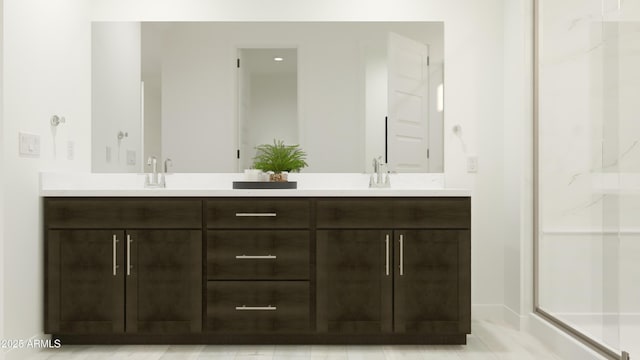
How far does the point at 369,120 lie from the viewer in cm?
322

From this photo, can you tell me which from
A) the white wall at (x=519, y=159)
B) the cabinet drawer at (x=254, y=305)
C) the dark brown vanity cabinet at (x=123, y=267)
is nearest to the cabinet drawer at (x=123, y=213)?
the dark brown vanity cabinet at (x=123, y=267)

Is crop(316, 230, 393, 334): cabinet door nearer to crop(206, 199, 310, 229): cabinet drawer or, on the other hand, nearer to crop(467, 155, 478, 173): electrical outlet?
crop(206, 199, 310, 229): cabinet drawer

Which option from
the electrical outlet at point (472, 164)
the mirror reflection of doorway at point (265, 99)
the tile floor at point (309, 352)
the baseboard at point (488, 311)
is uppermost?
the mirror reflection of doorway at point (265, 99)

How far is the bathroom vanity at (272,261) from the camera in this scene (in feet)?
8.59

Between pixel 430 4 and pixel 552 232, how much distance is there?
5.07 feet

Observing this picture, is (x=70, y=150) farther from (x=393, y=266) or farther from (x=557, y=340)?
(x=557, y=340)

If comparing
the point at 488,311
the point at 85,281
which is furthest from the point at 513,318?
the point at 85,281

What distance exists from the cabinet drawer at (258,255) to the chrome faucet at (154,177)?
0.67 m

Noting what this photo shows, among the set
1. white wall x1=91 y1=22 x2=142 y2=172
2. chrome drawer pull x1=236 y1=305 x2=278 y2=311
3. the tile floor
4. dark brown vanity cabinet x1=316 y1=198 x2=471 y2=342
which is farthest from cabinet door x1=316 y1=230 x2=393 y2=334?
white wall x1=91 y1=22 x2=142 y2=172

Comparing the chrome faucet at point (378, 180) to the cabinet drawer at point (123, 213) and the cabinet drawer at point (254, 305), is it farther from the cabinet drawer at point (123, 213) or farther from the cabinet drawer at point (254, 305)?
the cabinet drawer at point (123, 213)

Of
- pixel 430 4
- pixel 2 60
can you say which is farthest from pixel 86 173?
pixel 430 4

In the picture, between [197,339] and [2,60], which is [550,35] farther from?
[2,60]

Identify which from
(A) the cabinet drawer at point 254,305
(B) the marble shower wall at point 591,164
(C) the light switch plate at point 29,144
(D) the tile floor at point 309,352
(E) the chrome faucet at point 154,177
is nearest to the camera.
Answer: (B) the marble shower wall at point 591,164

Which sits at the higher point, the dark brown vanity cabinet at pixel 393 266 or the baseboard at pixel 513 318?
the dark brown vanity cabinet at pixel 393 266
